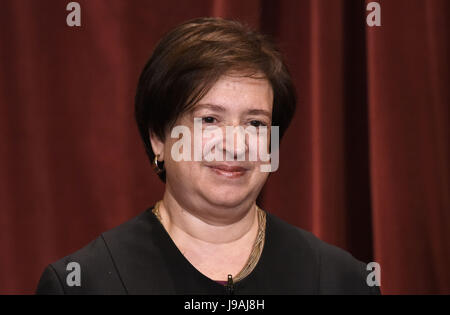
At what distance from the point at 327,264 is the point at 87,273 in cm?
52

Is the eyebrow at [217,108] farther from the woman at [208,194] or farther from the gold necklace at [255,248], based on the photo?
the gold necklace at [255,248]

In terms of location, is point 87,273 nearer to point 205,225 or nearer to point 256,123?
point 205,225

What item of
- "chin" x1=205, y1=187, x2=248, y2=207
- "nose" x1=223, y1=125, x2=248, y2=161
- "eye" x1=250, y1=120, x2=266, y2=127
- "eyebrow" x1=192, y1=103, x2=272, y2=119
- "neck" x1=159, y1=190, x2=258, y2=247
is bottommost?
"neck" x1=159, y1=190, x2=258, y2=247

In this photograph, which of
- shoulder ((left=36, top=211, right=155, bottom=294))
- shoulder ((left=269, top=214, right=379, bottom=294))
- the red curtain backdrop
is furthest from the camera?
the red curtain backdrop

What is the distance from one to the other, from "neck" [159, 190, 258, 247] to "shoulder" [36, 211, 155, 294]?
0.38 ft

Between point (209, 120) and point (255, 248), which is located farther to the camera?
point (255, 248)

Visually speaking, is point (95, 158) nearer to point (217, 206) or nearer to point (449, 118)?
point (217, 206)

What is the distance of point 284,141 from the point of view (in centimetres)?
184

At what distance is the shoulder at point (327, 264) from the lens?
1317 millimetres

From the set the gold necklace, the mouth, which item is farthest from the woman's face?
the gold necklace

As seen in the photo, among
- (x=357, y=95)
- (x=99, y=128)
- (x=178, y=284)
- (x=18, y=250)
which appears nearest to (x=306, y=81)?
(x=357, y=95)

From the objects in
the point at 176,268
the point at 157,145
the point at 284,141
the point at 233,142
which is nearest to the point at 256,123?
the point at 233,142

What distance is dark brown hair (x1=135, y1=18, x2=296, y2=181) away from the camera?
1.20 metres

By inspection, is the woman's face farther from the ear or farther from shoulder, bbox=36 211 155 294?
shoulder, bbox=36 211 155 294
